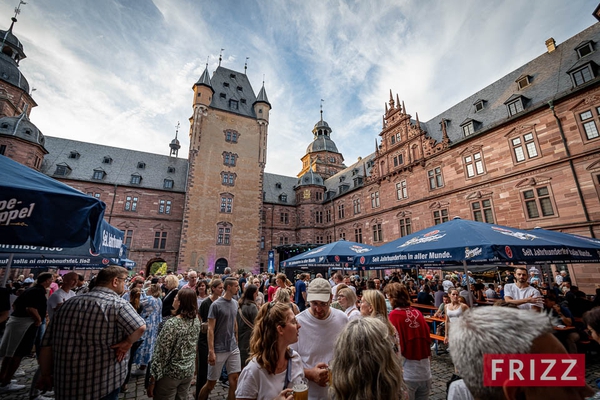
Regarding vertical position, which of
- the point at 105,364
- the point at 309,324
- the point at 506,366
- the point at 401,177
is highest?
the point at 401,177

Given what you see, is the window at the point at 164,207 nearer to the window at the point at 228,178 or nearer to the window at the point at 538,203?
the window at the point at 228,178

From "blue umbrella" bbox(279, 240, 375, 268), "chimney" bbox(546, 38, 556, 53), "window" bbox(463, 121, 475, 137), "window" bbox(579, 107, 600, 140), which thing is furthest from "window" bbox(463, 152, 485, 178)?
"blue umbrella" bbox(279, 240, 375, 268)

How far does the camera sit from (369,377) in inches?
61.2

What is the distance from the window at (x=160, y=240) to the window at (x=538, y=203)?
3180cm

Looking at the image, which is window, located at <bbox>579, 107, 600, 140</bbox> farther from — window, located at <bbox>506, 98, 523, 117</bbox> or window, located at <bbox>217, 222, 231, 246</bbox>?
window, located at <bbox>217, 222, 231, 246</bbox>

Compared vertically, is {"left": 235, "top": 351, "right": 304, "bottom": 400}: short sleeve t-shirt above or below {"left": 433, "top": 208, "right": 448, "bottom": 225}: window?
below

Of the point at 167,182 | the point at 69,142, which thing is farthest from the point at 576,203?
the point at 69,142

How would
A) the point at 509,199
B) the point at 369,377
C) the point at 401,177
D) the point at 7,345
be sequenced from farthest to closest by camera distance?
1. the point at 401,177
2. the point at 509,199
3. the point at 7,345
4. the point at 369,377

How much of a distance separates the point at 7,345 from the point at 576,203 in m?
21.3

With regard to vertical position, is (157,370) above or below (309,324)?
below

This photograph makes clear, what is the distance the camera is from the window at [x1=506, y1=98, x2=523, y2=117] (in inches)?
614

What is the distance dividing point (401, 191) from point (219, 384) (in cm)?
2070

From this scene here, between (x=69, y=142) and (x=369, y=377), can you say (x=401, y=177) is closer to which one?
(x=369, y=377)

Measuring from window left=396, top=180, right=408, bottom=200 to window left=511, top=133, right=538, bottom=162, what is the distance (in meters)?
7.99
